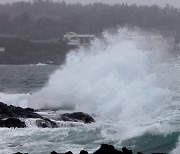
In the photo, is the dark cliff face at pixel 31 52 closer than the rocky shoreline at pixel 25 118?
No

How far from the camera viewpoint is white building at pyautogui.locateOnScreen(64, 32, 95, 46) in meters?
110

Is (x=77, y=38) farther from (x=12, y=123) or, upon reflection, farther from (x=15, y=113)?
(x=12, y=123)

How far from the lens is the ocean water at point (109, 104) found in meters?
15.9

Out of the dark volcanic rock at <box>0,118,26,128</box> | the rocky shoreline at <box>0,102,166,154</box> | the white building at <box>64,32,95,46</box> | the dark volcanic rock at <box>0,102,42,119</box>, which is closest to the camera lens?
the dark volcanic rock at <box>0,118,26,128</box>

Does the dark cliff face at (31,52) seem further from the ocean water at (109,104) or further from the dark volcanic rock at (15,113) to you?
the dark volcanic rock at (15,113)

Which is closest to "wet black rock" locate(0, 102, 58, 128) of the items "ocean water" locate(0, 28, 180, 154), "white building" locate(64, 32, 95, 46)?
"ocean water" locate(0, 28, 180, 154)

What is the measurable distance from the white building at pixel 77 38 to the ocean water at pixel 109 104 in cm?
6823

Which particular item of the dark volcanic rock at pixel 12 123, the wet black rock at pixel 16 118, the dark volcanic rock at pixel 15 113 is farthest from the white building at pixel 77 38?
the dark volcanic rock at pixel 12 123

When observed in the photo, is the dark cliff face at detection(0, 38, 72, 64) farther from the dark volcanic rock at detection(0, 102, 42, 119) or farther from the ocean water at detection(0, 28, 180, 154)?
the dark volcanic rock at detection(0, 102, 42, 119)

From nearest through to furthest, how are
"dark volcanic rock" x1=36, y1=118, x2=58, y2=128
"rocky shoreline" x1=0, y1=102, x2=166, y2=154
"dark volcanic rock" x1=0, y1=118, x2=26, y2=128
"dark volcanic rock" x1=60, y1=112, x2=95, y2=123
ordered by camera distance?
"dark volcanic rock" x1=0, y1=118, x2=26, y2=128 < "rocky shoreline" x1=0, y1=102, x2=166, y2=154 < "dark volcanic rock" x1=36, y1=118, x2=58, y2=128 < "dark volcanic rock" x1=60, y1=112, x2=95, y2=123

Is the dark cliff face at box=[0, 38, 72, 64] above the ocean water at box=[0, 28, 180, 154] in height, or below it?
above

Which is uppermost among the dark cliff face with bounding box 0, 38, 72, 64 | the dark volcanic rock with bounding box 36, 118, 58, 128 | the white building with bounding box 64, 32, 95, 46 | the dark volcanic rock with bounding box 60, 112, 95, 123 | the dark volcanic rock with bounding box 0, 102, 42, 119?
the white building with bounding box 64, 32, 95, 46

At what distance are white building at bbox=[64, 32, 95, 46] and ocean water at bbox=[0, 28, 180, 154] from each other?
6823 centimetres

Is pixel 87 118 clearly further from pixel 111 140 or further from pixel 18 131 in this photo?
pixel 111 140
